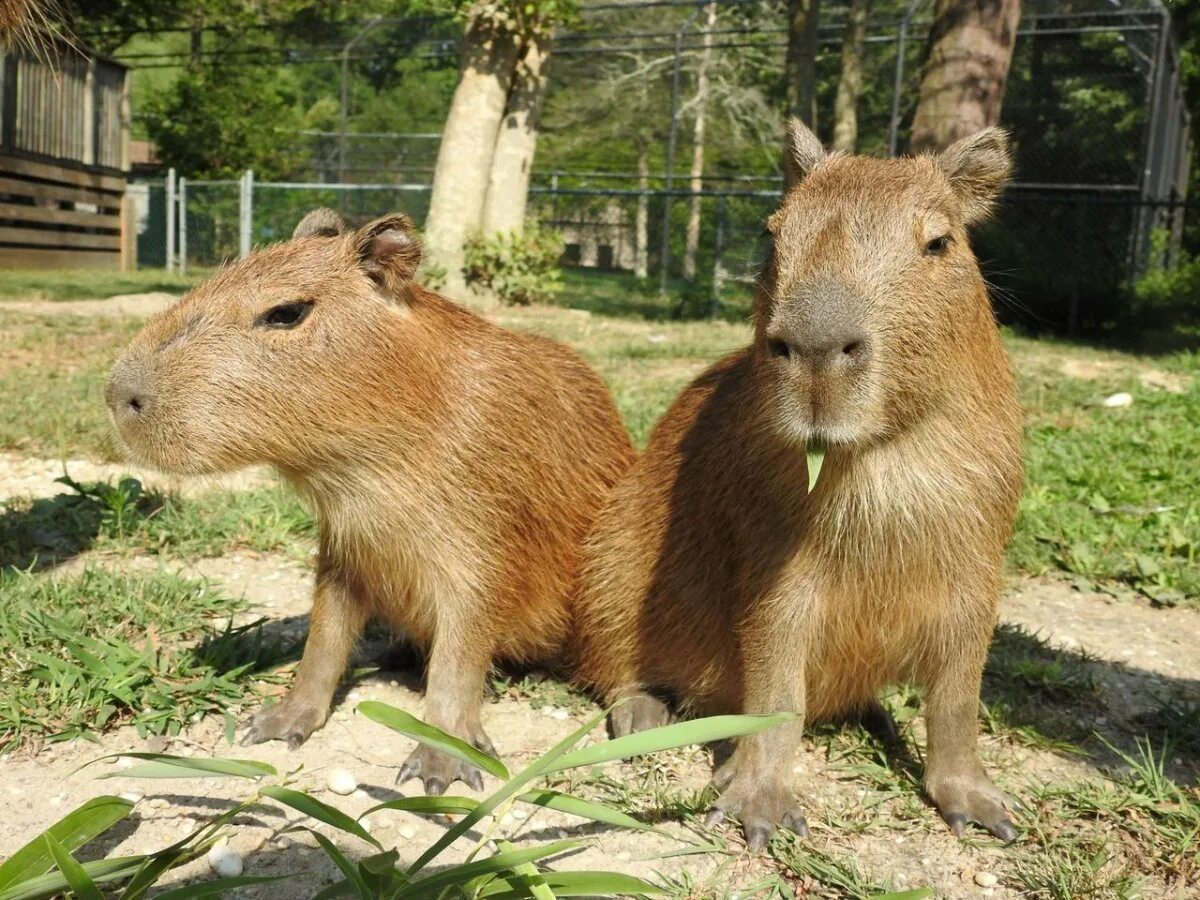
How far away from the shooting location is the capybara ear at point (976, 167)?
219 cm

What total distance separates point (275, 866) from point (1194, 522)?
3.46 meters

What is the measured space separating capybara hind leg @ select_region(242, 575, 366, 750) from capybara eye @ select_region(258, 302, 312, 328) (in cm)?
65

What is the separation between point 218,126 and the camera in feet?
70.3

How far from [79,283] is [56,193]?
9.93 ft

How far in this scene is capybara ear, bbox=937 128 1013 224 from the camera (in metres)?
2.19

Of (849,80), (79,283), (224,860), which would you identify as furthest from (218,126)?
(224,860)

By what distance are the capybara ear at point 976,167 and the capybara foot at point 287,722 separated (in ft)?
5.85

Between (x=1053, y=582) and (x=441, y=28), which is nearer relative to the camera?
(x=1053, y=582)

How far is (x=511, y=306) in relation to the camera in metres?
11.4

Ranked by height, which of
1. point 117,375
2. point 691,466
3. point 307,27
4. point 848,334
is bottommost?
point 691,466

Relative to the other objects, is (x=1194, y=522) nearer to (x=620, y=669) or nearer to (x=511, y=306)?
(x=620, y=669)

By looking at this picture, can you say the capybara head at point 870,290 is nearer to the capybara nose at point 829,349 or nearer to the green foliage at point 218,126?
the capybara nose at point 829,349

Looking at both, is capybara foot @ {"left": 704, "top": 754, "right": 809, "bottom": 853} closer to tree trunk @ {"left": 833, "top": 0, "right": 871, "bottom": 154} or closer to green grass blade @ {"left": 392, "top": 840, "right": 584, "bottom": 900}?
green grass blade @ {"left": 392, "top": 840, "right": 584, "bottom": 900}

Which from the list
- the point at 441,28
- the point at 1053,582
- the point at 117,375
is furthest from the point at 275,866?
the point at 441,28
